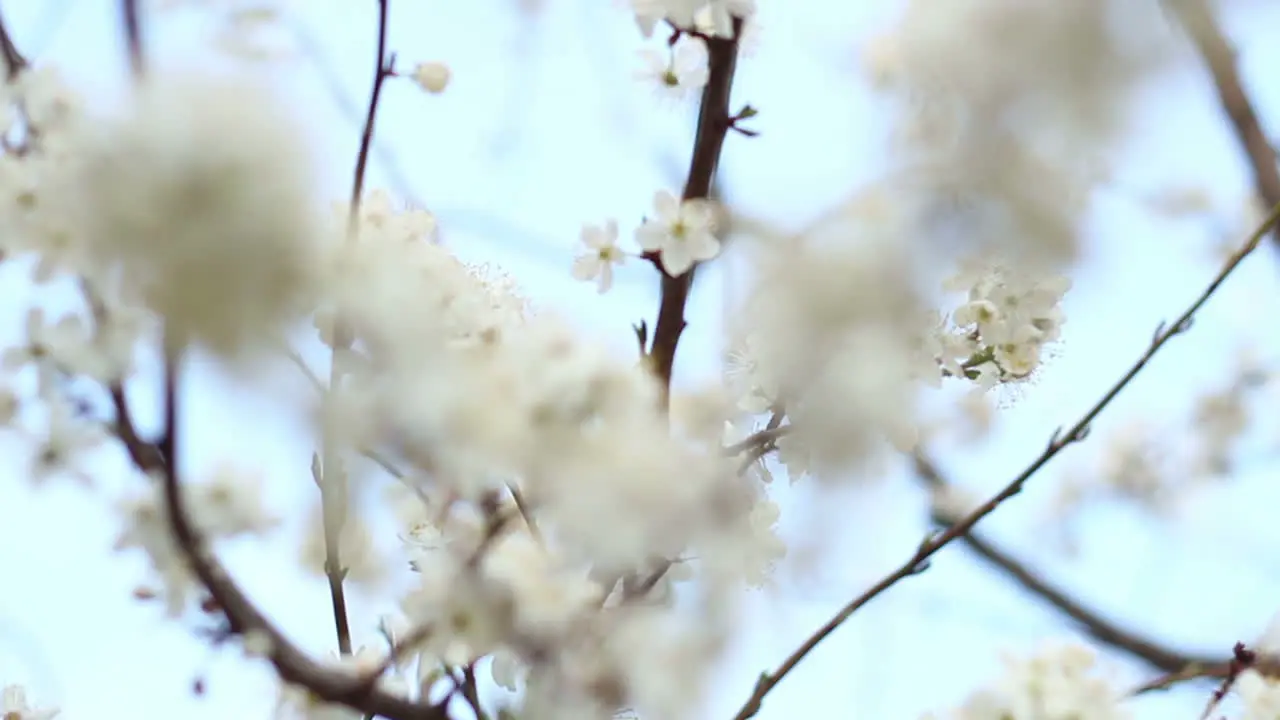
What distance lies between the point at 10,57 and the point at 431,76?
0.18 meters

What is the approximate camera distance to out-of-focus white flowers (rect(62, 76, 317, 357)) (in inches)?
11.1

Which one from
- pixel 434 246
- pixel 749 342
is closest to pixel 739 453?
pixel 749 342

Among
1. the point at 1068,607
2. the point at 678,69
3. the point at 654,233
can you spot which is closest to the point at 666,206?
the point at 654,233

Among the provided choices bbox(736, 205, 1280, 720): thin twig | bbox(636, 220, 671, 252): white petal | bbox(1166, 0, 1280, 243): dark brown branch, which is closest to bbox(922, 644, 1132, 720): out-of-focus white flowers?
bbox(736, 205, 1280, 720): thin twig

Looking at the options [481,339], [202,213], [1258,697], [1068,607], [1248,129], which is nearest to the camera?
[202,213]

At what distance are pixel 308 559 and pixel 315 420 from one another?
0.24 meters

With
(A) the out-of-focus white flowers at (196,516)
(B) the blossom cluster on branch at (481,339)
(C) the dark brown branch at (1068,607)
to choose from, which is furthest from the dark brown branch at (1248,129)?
(A) the out-of-focus white flowers at (196,516)

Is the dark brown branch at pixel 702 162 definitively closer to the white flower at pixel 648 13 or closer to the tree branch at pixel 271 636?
the white flower at pixel 648 13

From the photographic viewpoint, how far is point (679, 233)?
53cm

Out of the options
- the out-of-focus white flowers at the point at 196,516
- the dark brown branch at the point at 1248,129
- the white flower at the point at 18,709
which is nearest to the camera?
the out-of-focus white flowers at the point at 196,516

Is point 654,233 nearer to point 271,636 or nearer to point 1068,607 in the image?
point 271,636

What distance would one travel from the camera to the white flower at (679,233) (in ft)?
1.73

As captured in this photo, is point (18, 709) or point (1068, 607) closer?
point (18, 709)

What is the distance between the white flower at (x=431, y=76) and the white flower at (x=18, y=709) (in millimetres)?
303
